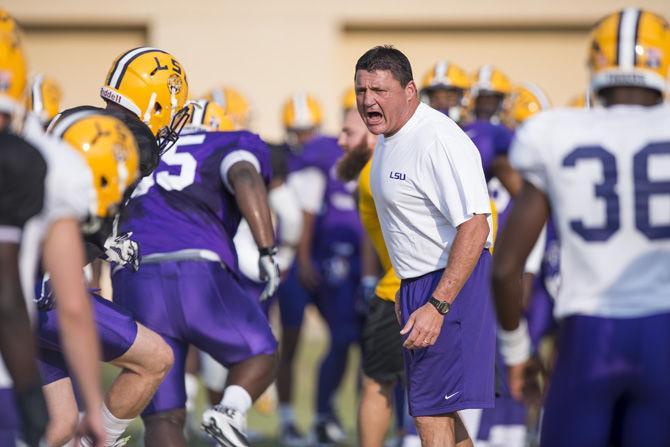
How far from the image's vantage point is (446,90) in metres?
7.57

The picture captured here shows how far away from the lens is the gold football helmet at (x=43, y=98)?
764 centimetres

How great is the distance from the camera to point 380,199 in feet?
16.1

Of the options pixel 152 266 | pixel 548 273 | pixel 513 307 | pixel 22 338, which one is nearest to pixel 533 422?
pixel 548 273

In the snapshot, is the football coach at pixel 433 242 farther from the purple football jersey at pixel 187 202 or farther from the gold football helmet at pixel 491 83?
the gold football helmet at pixel 491 83

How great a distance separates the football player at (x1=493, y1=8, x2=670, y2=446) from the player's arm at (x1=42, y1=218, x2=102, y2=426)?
130 cm

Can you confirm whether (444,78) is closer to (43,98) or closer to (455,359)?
(43,98)

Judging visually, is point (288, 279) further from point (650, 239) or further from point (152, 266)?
point (650, 239)

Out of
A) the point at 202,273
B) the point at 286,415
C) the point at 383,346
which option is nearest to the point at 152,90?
the point at 202,273

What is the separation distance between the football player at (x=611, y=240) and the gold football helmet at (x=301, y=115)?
658 centimetres

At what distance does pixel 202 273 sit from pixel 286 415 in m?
3.17

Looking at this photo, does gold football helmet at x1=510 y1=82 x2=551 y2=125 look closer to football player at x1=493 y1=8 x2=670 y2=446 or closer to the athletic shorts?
the athletic shorts

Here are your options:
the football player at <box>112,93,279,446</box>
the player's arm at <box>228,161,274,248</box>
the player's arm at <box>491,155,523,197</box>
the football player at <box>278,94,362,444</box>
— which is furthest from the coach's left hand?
the football player at <box>278,94,362,444</box>

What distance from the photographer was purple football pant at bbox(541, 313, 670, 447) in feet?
11.5

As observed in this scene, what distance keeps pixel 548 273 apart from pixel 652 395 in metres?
4.60
